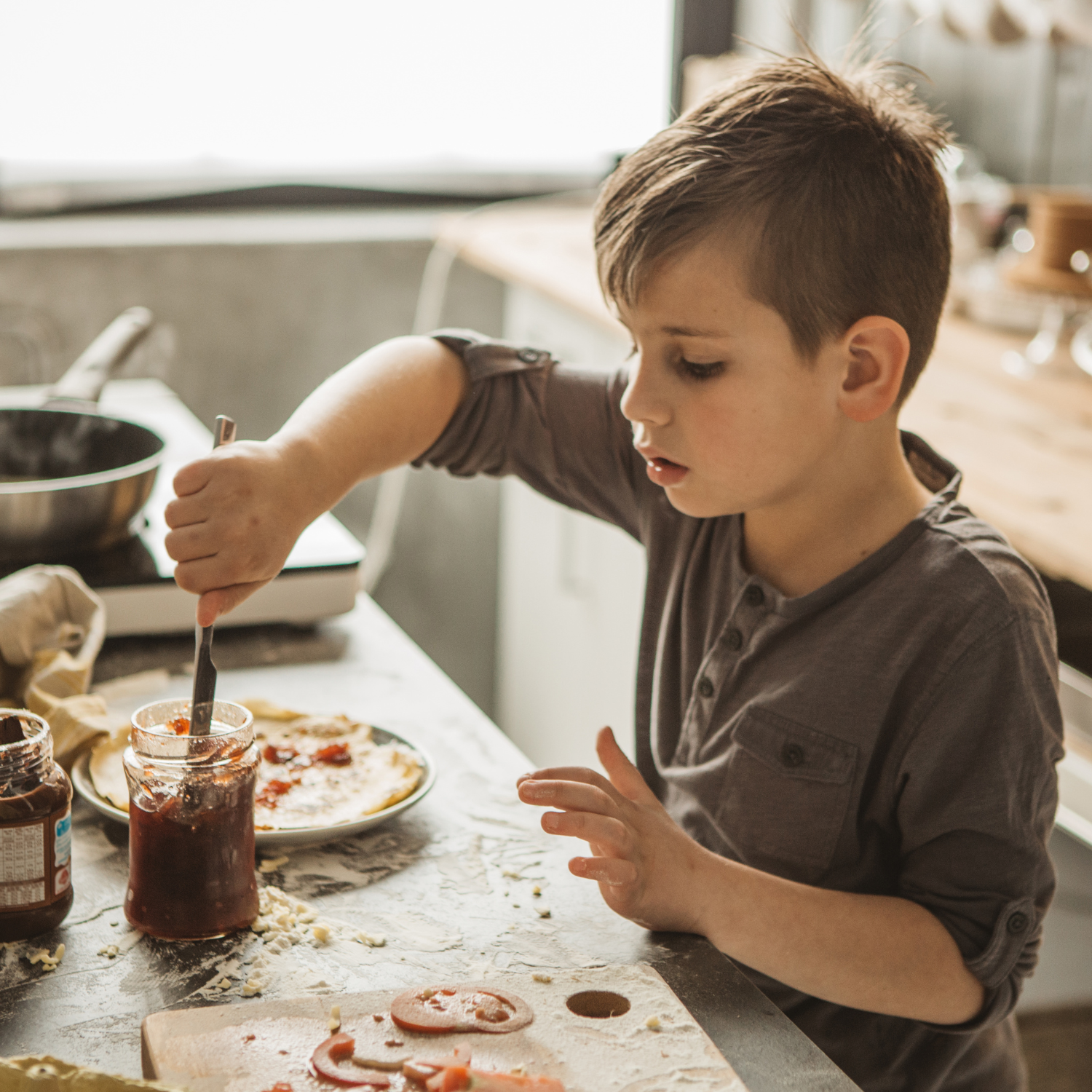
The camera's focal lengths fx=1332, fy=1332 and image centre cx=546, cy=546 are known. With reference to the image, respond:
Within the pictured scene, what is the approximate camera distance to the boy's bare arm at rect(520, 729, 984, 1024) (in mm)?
748

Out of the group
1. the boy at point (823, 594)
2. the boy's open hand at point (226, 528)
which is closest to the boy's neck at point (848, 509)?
the boy at point (823, 594)

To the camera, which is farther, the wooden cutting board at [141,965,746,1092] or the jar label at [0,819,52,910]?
the jar label at [0,819,52,910]

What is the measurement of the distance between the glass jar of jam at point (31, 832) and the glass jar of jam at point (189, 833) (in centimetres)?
4

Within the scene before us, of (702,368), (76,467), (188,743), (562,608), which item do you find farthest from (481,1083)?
(562,608)

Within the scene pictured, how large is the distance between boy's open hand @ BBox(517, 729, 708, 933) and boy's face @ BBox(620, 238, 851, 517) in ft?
0.68

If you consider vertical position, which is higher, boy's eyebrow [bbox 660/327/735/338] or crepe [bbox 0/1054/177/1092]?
boy's eyebrow [bbox 660/327/735/338]

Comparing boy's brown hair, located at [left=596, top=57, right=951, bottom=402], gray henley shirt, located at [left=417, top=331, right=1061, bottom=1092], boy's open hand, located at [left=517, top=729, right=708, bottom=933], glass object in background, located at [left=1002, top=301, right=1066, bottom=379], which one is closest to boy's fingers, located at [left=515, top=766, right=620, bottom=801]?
boy's open hand, located at [left=517, top=729, right=708, bottom=933]

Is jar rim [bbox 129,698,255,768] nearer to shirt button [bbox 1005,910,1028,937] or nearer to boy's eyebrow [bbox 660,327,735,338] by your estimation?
boy's eyebrow [bbox 660,327,735,338]

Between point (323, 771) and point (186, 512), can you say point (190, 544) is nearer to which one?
point (186, 512)

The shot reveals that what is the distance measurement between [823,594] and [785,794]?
0.46 ft

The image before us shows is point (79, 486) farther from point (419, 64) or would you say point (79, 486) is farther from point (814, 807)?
point (419, 64)

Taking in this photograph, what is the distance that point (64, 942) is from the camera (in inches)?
29.6

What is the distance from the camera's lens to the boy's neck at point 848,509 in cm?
95

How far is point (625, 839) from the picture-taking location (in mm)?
738
